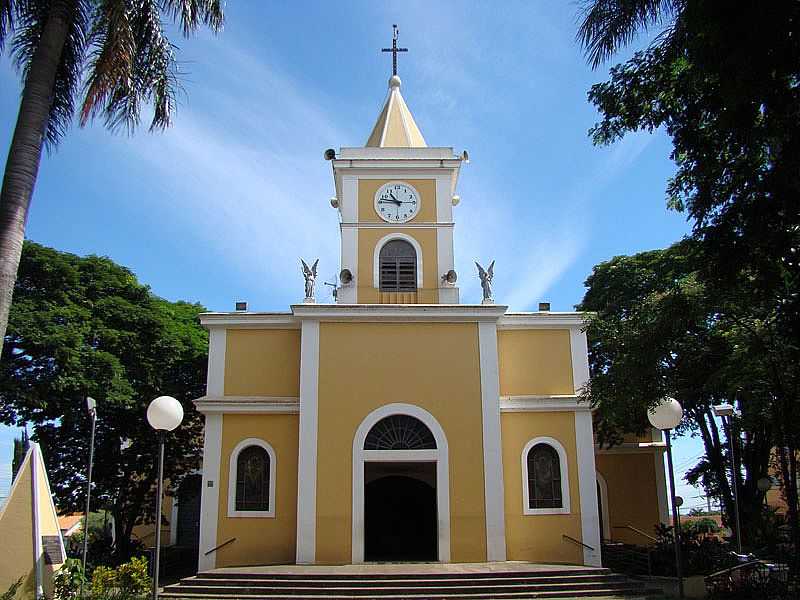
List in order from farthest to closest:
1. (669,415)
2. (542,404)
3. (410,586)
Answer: (542,404) < (410,586) < (669,415)

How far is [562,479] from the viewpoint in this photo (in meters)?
18.9

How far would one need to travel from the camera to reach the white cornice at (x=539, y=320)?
20.1 metres

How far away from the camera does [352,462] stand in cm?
1844

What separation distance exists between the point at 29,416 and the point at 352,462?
415 inches

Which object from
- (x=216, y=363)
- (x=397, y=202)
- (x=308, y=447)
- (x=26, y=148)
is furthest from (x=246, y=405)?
(x=26, y=148)

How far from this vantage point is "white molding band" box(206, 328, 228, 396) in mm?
19547

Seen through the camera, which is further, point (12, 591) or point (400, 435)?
point (400, 435)

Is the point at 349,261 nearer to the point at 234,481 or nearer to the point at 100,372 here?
the point at 234,481

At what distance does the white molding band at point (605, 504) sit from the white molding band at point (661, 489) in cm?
156

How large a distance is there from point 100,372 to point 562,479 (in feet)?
43.8

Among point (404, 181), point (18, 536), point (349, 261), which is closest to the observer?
point (18, 536)

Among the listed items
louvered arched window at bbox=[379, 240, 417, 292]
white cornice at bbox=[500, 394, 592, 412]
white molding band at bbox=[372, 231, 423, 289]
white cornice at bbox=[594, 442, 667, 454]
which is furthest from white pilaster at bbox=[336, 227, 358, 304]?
white cornice at bbox=[594, 442, 667, 454]

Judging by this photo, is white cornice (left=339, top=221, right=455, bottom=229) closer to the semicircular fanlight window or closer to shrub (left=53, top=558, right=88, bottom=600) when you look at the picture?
the semicircular fanlight window

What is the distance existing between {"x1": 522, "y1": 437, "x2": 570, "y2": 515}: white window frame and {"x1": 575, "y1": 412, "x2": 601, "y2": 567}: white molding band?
35cm
